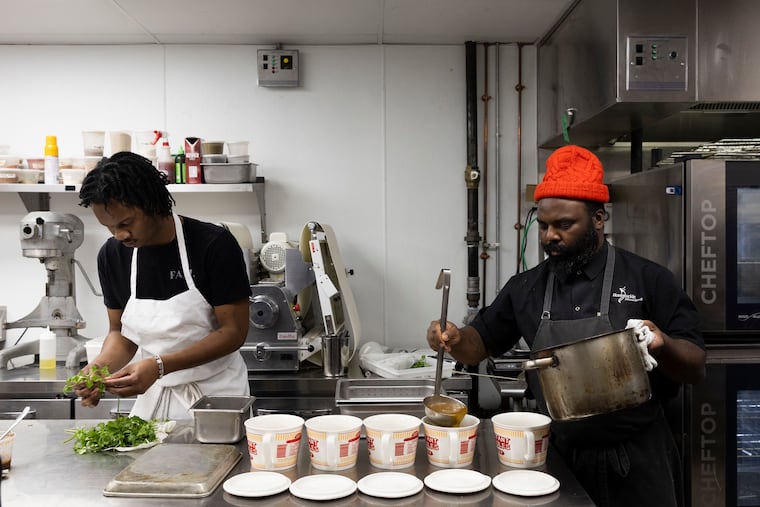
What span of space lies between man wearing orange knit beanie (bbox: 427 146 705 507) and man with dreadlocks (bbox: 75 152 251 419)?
2.51 ft

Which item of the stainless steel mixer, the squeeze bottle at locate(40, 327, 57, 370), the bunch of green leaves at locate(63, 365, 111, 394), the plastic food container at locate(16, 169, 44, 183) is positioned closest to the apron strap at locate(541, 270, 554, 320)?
the bunch of green leaves at locate(63, 365, 111, 394)

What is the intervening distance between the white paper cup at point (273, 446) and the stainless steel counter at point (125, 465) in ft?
0.12

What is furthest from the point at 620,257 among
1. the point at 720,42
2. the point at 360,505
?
the point at 720,42

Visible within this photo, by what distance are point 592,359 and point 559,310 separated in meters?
0.50

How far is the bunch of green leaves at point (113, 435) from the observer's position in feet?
6.38

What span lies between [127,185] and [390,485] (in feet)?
4.26

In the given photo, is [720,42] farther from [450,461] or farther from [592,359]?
[450,461]

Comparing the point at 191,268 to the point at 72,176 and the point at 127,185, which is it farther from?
the point at 72,176

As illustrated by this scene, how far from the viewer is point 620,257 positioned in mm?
2127

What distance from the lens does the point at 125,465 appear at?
1833 mm

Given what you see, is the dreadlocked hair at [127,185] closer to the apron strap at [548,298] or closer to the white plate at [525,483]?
the apron strap at [548,298]

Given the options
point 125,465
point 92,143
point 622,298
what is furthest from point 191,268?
point 92,143

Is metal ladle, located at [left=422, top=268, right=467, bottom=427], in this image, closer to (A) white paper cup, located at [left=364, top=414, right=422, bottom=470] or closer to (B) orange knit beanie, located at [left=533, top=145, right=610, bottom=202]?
(A) white paper cup, located at [left=364, top=414, right=422, bottom=470]

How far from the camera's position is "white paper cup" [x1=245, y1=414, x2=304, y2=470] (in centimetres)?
170
